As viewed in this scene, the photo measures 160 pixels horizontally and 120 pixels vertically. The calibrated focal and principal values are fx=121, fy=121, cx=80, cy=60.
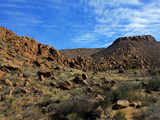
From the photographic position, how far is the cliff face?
20906mm

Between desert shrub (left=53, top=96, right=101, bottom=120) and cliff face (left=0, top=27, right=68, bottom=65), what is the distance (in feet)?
53.7

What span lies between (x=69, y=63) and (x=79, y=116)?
24541 mm

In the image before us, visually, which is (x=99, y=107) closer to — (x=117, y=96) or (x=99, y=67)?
(x=117, y=96)

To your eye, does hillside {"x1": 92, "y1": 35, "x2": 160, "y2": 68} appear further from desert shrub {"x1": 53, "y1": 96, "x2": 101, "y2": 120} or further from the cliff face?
desert shrub {"x1": 53, "y1": 96, "x2": 101, "y2": 120}

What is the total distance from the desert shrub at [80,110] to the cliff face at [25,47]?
16354 mm

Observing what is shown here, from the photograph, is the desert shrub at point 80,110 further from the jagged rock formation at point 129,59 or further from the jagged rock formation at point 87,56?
the jagged rock formation at point 129,59

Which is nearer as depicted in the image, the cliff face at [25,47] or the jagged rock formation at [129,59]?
the cliff face at [25,47]

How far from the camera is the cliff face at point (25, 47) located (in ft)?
68.6

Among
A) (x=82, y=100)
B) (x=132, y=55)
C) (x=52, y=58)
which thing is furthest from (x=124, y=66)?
(x=82, y=100)

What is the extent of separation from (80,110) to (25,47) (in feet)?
66.8

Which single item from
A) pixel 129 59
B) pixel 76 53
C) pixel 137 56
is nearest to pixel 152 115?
pixel 129 59

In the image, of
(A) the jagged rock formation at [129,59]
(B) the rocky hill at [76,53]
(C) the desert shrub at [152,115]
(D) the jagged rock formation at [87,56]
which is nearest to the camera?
(C) the desert shrub at [152,115]

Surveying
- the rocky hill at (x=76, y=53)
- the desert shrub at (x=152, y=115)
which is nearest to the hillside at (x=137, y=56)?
the rocky hill at (x=76, y=53)

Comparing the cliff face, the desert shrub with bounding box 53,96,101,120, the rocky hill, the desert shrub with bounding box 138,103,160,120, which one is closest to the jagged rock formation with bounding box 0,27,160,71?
the cliff face
